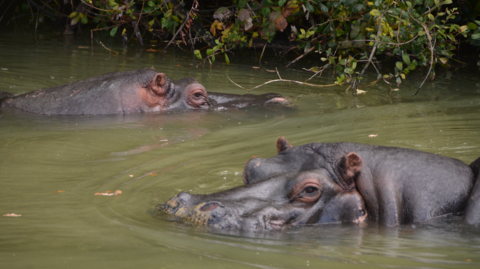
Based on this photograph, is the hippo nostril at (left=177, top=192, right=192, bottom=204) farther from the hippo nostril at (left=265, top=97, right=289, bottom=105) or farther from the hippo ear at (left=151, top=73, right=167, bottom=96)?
the hippo nostril at (left=265, top=97, right=289, bottom=105)

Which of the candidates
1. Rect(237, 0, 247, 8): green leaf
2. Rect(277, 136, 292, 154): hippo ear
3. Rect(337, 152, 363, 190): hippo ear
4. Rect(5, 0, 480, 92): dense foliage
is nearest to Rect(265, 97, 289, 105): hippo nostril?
Rect(5, 0, 480, 92): dense foliage

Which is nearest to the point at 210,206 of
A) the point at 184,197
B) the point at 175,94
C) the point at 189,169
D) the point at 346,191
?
the point at 184,197

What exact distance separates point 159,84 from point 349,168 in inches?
162

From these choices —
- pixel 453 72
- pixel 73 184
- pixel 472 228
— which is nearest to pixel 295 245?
pixel 472 228

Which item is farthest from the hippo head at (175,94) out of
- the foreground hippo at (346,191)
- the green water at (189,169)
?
the foreground hippo at (346,191)

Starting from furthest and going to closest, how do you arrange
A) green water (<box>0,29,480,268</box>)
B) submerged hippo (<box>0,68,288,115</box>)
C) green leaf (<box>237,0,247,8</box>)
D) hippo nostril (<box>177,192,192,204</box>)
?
green leaf (<box>237,0,247,8</box>) < submerged hippo (<box>0,68,288,115</box>) < hippo nostril (<box>177,192,192,204</box>) < green water (<box>0,29,480,268</box>)

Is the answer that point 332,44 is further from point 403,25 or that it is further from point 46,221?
point 46,221

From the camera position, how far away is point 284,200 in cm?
383

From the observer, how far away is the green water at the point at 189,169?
3.12m

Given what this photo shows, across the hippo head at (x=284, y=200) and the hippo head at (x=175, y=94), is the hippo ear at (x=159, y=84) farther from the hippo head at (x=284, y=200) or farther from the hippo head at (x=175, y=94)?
the hippo head at (x=284, y=200)

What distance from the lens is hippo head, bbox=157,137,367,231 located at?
141 inches

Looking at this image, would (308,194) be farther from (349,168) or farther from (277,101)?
(277,101)

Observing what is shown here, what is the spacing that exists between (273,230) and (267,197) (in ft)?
0.81

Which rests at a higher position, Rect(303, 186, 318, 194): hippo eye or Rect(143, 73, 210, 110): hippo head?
Rect(143, 73, 210, 110): hippo head
